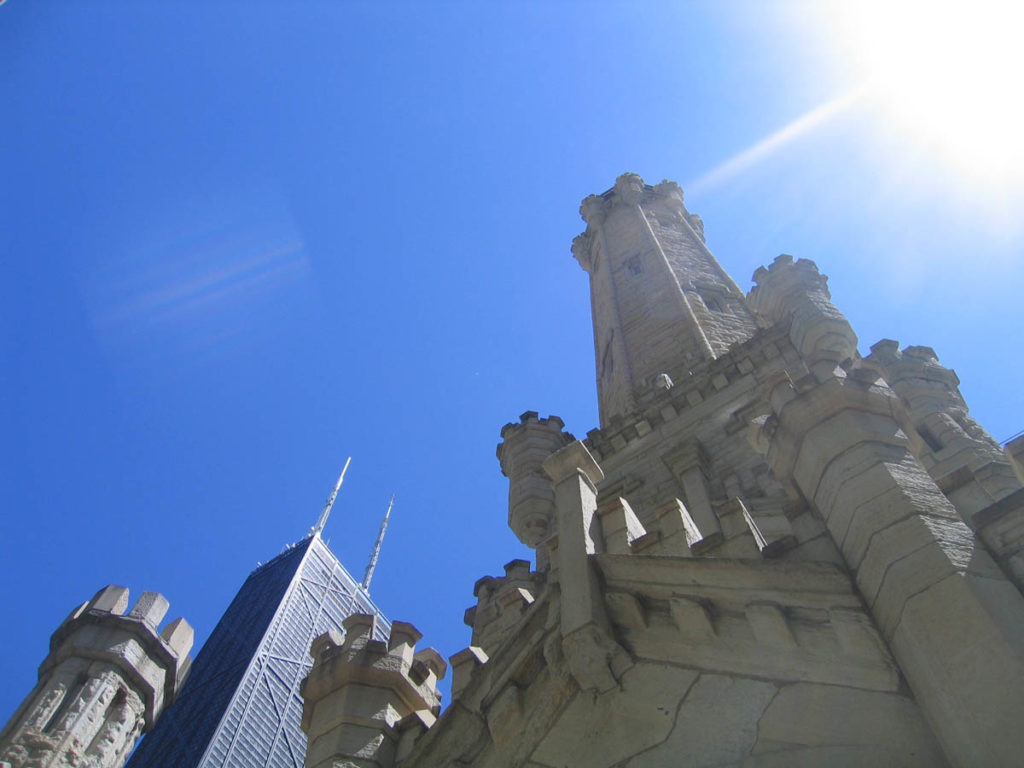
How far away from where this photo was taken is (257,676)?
54.5m

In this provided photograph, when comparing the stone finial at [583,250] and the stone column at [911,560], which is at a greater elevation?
the stone finial at [583,250]

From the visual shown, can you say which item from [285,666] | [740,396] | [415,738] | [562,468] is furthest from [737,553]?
[285,666]

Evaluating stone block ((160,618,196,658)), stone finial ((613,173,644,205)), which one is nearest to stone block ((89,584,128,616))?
stone block ((160,618,196,658))

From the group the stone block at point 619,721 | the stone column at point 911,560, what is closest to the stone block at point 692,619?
the stone block at point 619,721

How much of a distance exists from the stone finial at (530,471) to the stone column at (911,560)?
9.87 metres

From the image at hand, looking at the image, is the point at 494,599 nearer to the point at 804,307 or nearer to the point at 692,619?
the point at 804,307

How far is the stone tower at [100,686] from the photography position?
673 centimetres

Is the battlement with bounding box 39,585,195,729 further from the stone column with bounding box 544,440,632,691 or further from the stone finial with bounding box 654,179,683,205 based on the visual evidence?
the stone finial with bounding box 654,179,683,205

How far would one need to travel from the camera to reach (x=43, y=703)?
7.05 m

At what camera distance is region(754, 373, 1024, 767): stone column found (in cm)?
387

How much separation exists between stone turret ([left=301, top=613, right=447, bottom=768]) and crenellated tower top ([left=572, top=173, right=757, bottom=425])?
1015 centimetres

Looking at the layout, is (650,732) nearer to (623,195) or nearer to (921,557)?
(921,557)

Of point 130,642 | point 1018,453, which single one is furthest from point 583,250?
point 1018,453

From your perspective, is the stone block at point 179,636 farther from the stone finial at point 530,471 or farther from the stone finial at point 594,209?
the stone finial at point 594,209
